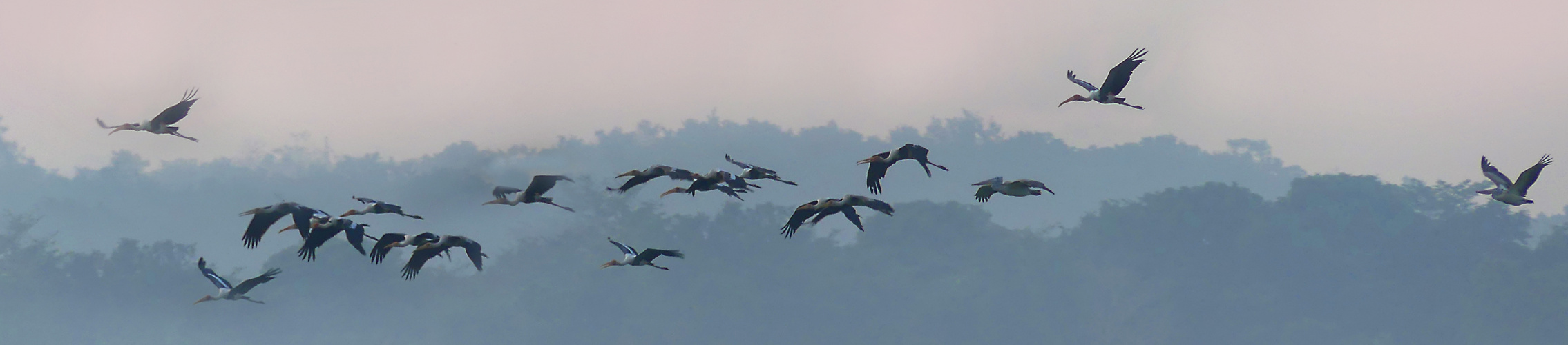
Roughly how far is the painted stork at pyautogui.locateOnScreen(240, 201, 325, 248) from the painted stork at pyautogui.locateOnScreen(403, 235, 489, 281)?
266 cm

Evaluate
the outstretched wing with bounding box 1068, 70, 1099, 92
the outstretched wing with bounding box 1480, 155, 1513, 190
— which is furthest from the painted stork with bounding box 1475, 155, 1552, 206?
the outstretched wing with bounding box 1068, 70, 1099, 92

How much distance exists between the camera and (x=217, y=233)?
12538 cm

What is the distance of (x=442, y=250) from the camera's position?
33.1 m

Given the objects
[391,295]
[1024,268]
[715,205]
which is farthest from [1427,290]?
[391,295]

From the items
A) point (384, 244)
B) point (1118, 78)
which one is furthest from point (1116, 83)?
point (384, 244)

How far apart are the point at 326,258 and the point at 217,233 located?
44.6 ft

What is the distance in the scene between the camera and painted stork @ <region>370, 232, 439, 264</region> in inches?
1341

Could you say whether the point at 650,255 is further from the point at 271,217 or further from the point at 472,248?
the point at 271,217

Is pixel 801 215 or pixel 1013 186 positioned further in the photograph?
pixel 801 215

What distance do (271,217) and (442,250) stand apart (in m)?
4.37

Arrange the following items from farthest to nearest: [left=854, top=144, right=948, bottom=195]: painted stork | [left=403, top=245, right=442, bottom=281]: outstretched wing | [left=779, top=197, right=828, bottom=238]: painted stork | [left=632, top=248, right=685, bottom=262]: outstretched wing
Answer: [left=403, top=245, right=442, bottom=281]: outstretched wing → [left=632, top=248, right=685, bottom=262]: outstretched wing → [left=779, top=197, right=828, bottom=238]: painted stork → [left=854, top=144, right=948, bottom=195]: painted stork

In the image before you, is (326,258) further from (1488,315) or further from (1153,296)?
(1488,315)

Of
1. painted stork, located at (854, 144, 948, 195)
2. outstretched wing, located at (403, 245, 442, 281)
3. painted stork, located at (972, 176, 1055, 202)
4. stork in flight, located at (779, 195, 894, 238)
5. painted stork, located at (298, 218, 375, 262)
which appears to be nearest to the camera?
painted stork, located at (972, 176, 1055, 202)

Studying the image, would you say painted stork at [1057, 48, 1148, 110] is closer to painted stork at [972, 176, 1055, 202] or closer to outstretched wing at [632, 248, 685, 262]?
painted stork at [972, 176, 1055, 202]
